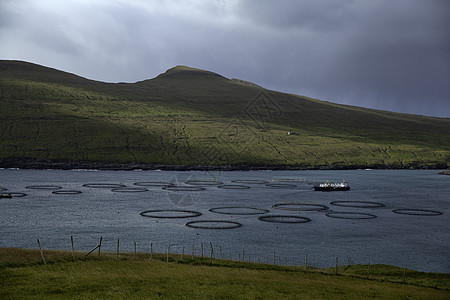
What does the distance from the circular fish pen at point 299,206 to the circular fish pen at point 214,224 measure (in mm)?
35107

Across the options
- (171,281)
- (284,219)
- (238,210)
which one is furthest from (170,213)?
(171,281)

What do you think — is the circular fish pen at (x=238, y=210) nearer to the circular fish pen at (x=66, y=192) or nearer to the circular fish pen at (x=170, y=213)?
the circular fish pen at (x=170, y=213)

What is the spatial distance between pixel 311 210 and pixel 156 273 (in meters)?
113

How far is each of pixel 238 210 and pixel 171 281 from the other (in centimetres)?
10712

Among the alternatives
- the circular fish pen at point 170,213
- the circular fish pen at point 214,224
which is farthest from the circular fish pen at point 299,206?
the circular fish pen at point 214,224

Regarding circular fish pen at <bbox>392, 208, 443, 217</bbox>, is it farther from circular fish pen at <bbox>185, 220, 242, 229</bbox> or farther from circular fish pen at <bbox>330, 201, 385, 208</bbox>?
circular fish pen at <bbox>185, 220, 242, 229</bbox>

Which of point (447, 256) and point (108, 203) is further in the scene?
point (108, 203)

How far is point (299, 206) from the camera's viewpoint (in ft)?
559

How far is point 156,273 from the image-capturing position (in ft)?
178

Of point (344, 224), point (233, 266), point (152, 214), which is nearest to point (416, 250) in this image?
point (344, 224)

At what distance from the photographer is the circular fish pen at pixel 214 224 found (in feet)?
407

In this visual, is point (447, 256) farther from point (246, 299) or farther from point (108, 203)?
point (108, 203)

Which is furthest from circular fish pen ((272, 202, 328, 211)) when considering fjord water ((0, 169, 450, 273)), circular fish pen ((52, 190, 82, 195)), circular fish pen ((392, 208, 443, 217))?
circular fish pen ((52, 190, 82, 195))

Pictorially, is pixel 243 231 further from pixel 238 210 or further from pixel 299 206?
pixel 299 206
